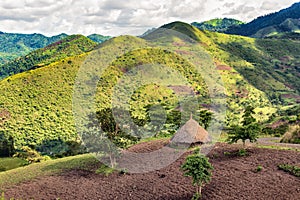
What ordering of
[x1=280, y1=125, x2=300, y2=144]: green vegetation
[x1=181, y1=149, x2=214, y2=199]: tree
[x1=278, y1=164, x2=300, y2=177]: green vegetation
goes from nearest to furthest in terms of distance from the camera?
[x1=181, y1=149, x2=214, y2=199]: tree → [x1=278, y1=164, x2=300, y2=177]: green vegetation → [x1=280, y1=125, x2=300, y2=144]: green vegetation

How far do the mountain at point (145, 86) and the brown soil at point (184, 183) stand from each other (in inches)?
298

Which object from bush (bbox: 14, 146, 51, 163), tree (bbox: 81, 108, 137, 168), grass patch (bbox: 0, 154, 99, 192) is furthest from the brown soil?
bush (bbox: 14, 146, 51, 163)

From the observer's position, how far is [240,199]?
576 inches

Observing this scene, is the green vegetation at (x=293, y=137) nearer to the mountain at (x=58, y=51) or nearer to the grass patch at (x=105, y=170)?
the grass patch at (x=105, y=170)

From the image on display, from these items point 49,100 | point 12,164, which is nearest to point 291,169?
point 12,164

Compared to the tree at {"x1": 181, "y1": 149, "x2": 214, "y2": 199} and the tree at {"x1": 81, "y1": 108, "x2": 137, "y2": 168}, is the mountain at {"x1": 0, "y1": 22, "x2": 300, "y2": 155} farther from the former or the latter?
the tree at {"x1": 181, "y1": 149, "x2": 214, "y2": 199}

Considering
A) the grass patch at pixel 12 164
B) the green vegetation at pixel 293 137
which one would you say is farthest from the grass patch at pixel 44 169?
the green vegetation at pixel 293 137

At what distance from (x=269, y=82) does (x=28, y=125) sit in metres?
75.1

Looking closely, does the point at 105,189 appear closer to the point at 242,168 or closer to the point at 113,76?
the point at 242,168

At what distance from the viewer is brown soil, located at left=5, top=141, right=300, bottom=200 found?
15438 millimetres

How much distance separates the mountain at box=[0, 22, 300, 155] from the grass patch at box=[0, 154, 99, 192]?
4.29 meters

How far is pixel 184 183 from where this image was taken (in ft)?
57.9

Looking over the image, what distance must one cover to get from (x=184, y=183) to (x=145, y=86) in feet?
176

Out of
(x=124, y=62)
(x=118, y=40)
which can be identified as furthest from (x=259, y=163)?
(x=118, y=40)
